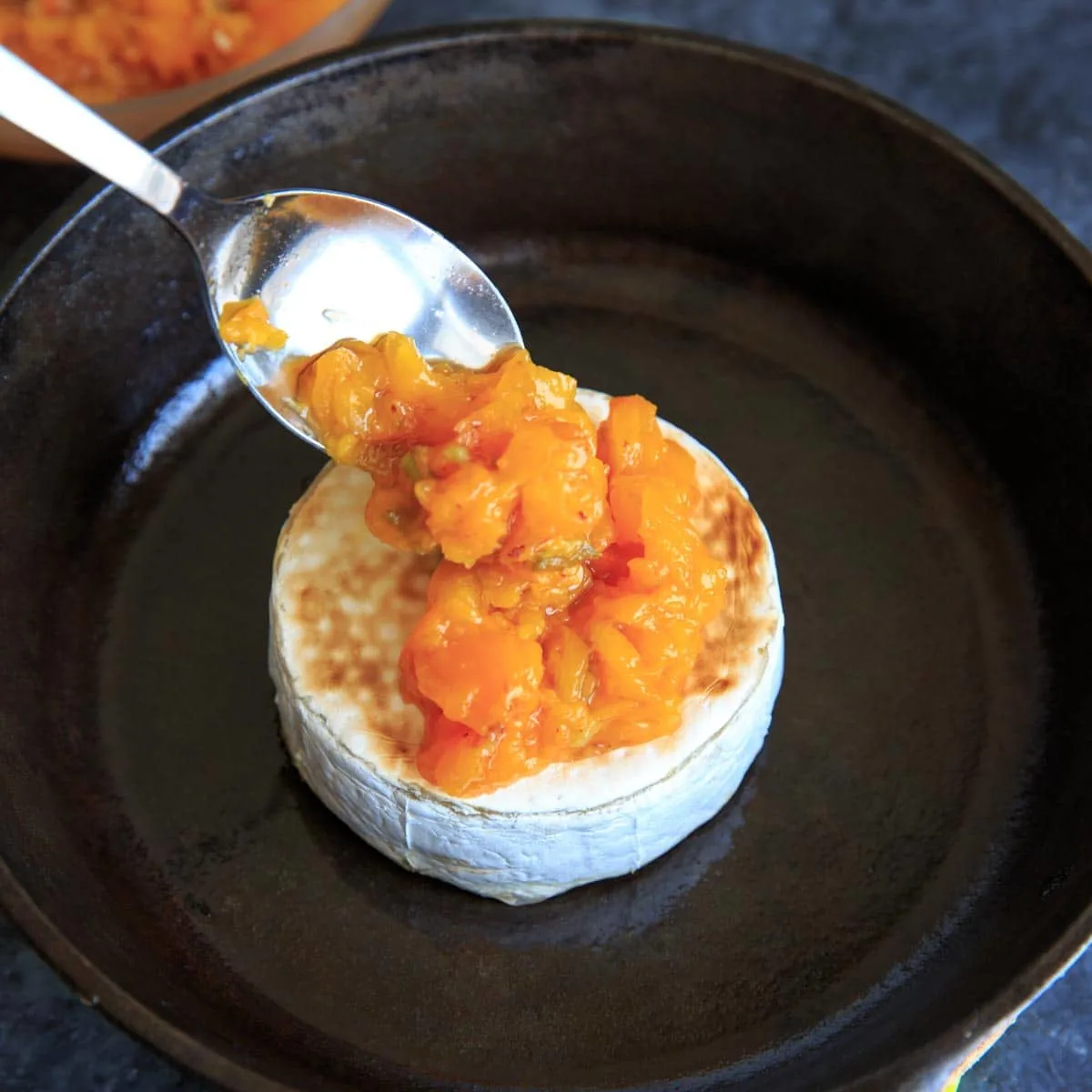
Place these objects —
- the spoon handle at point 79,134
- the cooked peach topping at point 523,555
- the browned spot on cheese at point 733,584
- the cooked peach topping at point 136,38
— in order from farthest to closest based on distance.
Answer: the cooked peach topping at point 136,38 < the browned spot on cheese at point 733,584 < the spoon handle at point 79,134 < the cooked peach topping at point 523,555

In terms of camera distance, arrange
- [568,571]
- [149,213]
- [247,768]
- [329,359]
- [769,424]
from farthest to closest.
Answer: [769,424] → [149,213] → [247,768] → [329,359] → [568,571]

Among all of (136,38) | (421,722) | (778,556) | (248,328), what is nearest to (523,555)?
(421,722)

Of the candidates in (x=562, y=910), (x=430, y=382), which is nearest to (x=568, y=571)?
(x=430, y=382)

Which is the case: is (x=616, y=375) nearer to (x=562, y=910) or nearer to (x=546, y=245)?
(x=546, y=245)

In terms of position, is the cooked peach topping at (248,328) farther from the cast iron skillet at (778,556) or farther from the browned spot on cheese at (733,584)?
the browned spot on cheese at (733,584)

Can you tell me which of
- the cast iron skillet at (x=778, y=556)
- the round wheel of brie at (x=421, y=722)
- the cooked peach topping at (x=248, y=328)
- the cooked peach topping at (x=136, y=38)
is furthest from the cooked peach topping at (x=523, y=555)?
the cooked peach topping at (x=136, y=38)

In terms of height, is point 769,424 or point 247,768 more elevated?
point 769,424

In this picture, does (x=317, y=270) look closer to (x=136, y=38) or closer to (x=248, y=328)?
(x=248, y=328)
